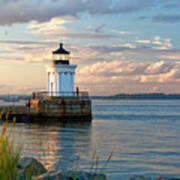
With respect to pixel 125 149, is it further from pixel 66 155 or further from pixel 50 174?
pixel 50 174

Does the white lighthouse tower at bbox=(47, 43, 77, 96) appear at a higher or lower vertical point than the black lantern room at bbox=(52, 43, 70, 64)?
lower

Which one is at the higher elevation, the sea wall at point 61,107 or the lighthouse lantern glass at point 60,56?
the lighthouse lantern glass at point 60,56

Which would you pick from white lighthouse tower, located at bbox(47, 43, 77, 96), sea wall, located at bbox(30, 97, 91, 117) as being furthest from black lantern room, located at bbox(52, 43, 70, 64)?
sea wall, located at bbox(30, 97, 91, 117)

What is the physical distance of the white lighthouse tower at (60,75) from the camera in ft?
118

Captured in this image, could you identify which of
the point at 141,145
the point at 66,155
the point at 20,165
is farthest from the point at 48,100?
the point at 20,165

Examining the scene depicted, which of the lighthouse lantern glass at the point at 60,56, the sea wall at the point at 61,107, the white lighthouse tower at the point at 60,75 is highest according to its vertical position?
the lighthouse lantern glass at the point at 60,56

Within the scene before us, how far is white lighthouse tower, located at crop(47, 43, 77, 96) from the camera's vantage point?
118 feet

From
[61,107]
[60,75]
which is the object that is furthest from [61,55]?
[61,107]

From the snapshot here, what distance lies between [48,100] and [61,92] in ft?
5.30

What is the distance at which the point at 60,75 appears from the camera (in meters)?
36.0

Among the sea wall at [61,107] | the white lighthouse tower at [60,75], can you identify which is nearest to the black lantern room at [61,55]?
the white lighthouse tower at [60,75]

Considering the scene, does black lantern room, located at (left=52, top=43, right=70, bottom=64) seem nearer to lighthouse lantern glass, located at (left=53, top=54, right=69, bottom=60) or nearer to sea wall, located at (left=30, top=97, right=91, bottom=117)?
lighthouse lantern glass, located at (left=53, top=54, right=69, bottom=60)

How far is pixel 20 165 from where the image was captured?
9094 mm

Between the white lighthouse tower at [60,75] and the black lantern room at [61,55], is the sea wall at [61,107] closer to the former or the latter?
the white lighthouse tower at [60,75]
